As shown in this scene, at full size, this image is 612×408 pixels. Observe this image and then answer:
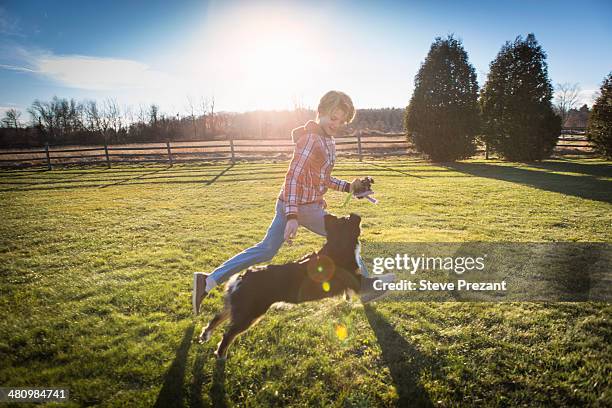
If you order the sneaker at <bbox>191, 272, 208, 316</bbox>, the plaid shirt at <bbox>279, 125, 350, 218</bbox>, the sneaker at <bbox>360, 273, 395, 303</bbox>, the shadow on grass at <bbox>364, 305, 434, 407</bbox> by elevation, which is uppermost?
the plaid shirt at <bbox>279, 125, 350, 218</bbox>

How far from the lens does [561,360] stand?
8.70 ft

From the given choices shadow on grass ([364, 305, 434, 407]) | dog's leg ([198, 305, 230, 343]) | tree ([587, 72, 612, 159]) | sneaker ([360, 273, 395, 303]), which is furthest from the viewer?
tree ([587, 72, 612, 159])

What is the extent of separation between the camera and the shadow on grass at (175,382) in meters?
2.36

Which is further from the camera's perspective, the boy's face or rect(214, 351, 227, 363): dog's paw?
the boy's face

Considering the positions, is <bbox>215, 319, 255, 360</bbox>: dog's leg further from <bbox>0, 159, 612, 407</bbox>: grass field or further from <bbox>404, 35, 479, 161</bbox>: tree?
<bbox>404, 35, 479, 161</bbox>: tree

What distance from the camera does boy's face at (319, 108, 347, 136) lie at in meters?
3.07

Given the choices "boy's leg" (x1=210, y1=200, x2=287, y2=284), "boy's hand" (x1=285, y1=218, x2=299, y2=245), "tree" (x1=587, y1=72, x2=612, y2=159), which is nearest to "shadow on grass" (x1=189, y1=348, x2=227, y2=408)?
"boy's leg" (x1=210, y1=200, x2=287, y2=284)

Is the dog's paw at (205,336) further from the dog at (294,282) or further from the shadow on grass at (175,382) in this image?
the shadow on grass at (175,382)

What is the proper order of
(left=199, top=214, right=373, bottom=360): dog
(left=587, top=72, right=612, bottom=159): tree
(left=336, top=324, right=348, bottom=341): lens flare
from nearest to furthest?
(left=199, top=214, right=373, bottom=360): dog → (left=336, top=324, right=348, bottom=341): lens flare → (left=587, top=72, right=612, bottom=159): tree

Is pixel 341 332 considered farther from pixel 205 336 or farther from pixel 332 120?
pixel 332 120

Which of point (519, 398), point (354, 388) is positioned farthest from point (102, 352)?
point (519, 398)

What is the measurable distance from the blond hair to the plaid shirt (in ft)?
0.80

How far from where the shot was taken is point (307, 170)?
307 centimetres

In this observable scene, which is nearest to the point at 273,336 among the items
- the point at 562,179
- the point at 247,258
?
the point at 247,258
